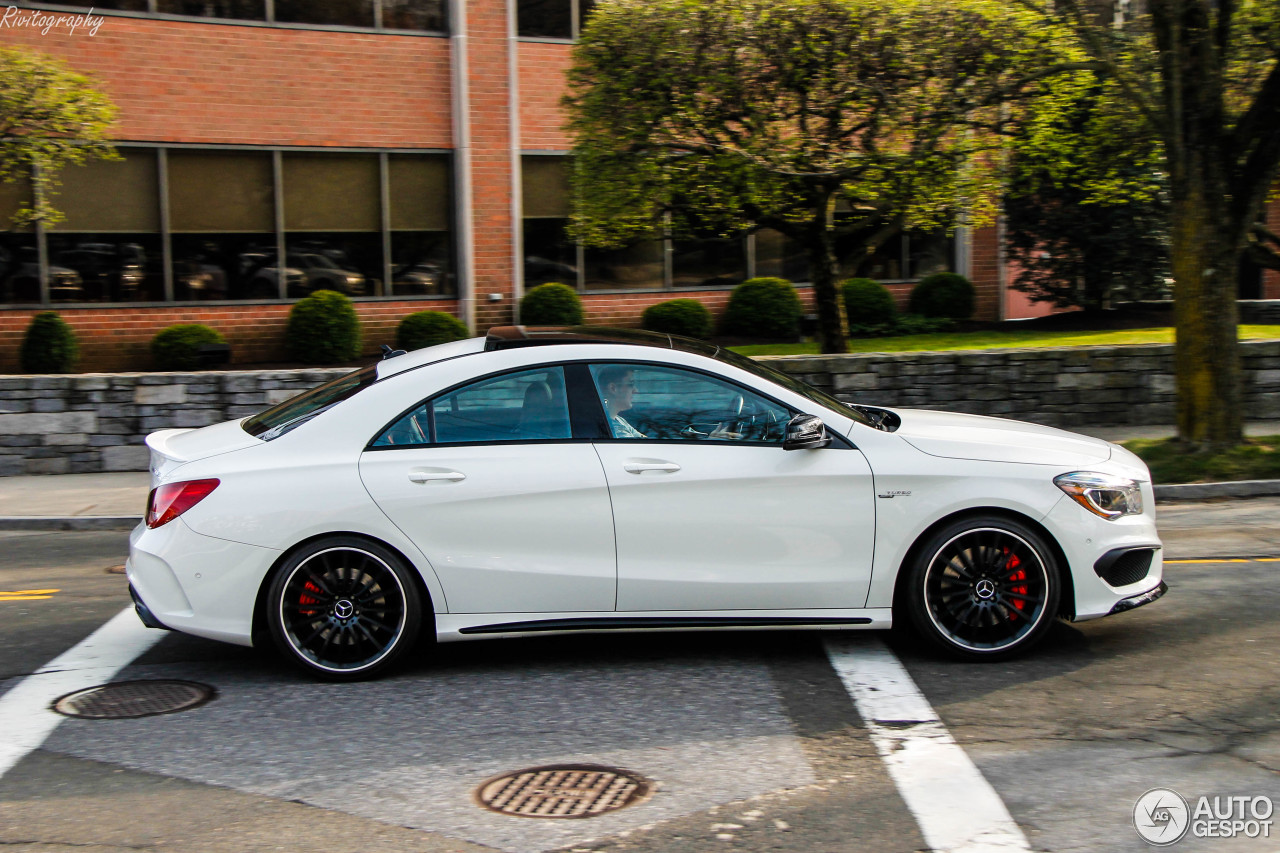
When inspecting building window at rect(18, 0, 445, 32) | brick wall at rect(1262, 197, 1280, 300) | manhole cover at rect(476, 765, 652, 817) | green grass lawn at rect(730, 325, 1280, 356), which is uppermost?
building window at rect(18, 0, 445, 32)

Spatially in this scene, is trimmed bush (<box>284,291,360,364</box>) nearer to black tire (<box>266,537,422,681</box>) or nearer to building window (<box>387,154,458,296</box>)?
building window (<box>387,154,458,296</box>)

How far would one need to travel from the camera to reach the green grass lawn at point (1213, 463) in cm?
1057

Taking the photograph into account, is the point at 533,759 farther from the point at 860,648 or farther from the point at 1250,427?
the point at 1250,427

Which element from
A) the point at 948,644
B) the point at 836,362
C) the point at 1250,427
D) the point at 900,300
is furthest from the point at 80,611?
the point at 900,300

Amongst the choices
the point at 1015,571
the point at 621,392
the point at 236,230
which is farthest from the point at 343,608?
the point at 236,230

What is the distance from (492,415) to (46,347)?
13756 millimetres

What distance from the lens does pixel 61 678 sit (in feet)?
18.9

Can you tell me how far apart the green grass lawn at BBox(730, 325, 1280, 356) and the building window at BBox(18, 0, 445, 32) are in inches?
268

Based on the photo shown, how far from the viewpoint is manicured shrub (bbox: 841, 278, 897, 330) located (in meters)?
20.7

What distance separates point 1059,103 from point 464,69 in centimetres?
933

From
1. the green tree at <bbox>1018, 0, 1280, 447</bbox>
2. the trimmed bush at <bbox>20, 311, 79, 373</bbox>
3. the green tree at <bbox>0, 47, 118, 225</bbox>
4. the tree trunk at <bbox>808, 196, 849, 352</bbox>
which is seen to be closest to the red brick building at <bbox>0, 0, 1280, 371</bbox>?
the trimmed bush at <bbox>20, 311, 79, 373</bbox>

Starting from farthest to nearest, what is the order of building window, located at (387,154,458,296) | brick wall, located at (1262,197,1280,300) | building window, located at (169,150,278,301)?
brick wall, located at (1262,197,1280,300)
building window, located at (387,154,458,296)
building window, located at (169,150,278,301)

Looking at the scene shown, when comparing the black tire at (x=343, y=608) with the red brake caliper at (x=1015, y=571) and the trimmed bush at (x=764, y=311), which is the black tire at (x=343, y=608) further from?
the trimmed bush at (x=764, y=311)

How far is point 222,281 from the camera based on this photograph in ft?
61.3
